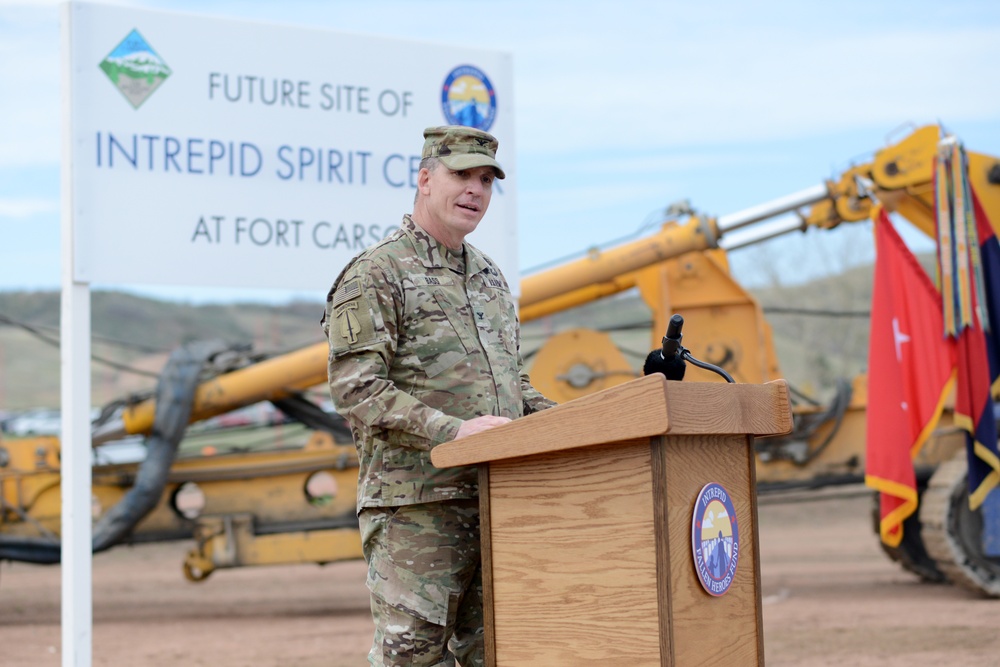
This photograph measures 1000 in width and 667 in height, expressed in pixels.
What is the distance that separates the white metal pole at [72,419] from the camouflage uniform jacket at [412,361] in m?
2.22

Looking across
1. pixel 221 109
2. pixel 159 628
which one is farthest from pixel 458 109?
pixel 159 628

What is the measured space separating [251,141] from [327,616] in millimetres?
4849

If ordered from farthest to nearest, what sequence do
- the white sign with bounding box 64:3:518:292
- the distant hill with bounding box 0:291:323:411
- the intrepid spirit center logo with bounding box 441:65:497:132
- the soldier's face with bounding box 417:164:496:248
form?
the distant hill with bounding box 0:291:323:411
the intrepid spirit center logo with bounding box 441:65:497:132
the white sign with bounding box 64:3:518:292
the soldier's face with bounding box 417:164:496:248

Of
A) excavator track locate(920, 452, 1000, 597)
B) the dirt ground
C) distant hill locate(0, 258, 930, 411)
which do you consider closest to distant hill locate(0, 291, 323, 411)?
distant hill locate(0, 258, 930, 411)

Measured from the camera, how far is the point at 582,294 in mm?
9945

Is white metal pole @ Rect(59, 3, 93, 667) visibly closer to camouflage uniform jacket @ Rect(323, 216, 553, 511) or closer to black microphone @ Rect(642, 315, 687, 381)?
camouflage uniform jacket @ Rect(323, 216, 553, 511)

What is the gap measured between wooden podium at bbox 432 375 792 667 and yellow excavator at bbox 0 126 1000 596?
6.22 m

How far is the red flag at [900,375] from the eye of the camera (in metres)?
7.46

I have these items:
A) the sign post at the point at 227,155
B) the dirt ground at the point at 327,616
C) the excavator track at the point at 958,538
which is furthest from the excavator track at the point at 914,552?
the sign post at the point at 227,155

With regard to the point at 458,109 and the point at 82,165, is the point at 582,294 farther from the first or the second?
the point at 82,165

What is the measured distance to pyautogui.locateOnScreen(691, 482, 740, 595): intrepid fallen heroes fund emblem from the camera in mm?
2301

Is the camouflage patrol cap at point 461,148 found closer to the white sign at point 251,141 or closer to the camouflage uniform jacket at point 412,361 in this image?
the camouflage uniform jacket at point 412,361

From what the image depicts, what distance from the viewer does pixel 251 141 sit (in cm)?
513


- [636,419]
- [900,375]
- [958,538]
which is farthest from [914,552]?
[636,419]
